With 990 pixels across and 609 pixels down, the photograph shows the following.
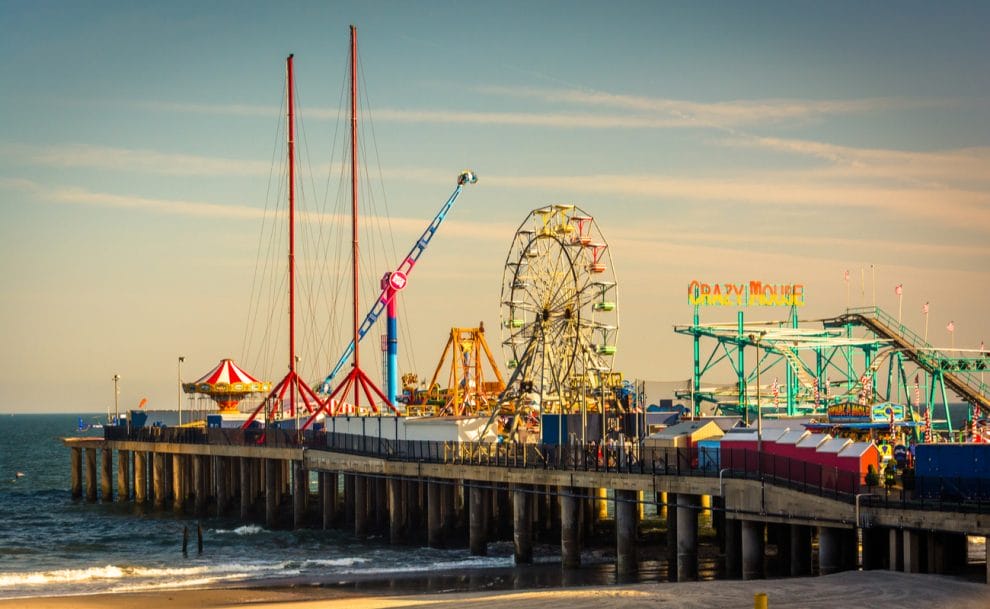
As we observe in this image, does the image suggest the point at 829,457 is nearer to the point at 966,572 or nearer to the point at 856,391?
the point at 966,572

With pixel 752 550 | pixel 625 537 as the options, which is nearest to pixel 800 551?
pixel 752 550

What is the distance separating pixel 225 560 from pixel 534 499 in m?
15.4

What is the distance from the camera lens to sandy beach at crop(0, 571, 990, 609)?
36.7 meters

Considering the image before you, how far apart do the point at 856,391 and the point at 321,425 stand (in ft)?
134

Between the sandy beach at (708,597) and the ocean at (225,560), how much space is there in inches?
206

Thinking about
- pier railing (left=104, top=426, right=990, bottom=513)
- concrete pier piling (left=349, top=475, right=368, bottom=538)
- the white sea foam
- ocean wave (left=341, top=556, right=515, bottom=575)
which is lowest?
the white sea foam

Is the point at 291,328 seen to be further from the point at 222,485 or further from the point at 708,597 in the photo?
the point at 708,597

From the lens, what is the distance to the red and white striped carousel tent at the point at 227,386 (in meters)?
104

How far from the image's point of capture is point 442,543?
62625 mm

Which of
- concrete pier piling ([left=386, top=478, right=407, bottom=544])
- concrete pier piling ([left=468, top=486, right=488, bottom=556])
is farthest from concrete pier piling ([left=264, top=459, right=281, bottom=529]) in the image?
concrete pier piling ([left=468, top=486, right=488, bottom=556])

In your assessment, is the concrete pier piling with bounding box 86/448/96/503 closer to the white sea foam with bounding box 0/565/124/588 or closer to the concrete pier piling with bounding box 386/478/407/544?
the white sea foam with bounding box 0/565/124/588

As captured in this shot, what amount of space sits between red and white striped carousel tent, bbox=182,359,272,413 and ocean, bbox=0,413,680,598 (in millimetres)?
17100

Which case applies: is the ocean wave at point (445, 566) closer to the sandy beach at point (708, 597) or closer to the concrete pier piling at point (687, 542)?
the sandy beach at point (708, 597)

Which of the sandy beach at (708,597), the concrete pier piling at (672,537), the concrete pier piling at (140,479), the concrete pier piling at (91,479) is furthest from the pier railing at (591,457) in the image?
the concrete pier piling at (91,479)
